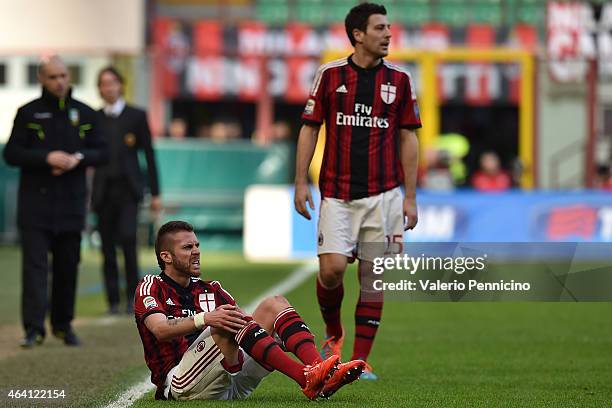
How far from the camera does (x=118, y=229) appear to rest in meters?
13.6

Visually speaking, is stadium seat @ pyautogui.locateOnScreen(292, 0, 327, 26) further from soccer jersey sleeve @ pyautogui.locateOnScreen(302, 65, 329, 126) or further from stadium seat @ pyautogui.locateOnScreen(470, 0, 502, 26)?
soccer jersey sleeve @ pyautogui.locateOnScreen(302, 65, 329, 126)

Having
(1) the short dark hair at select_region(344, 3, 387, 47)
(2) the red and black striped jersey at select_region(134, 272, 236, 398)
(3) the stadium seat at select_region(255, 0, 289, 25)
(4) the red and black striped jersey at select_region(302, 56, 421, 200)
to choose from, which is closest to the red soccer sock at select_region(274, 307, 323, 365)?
(2) the red and black striped jersey at select_region(134, 272, 236, 398)

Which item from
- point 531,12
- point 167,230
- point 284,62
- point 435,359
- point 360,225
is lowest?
point 435,359

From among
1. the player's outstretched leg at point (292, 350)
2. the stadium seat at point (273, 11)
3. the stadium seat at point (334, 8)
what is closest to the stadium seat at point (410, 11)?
the stadium seat at point (334, 8)

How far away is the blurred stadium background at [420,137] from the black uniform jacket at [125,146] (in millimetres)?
1185

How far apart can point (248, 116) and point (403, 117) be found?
25.6m

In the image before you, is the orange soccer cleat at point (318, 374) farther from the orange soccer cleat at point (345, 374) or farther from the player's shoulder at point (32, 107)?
the player's shoulder at point (32, 107)

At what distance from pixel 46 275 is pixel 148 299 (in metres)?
3.92

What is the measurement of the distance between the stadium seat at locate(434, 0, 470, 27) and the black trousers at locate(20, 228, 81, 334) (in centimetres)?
2432

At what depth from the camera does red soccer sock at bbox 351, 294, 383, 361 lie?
877 cm

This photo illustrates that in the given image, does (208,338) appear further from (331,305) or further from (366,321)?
(331,305)

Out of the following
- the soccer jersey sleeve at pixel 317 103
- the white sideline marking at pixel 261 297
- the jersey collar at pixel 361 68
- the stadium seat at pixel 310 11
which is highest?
the stadium seat at pixel 310 11

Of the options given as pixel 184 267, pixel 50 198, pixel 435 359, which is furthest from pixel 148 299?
pixel 50 198

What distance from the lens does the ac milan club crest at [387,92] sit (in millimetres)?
8750
